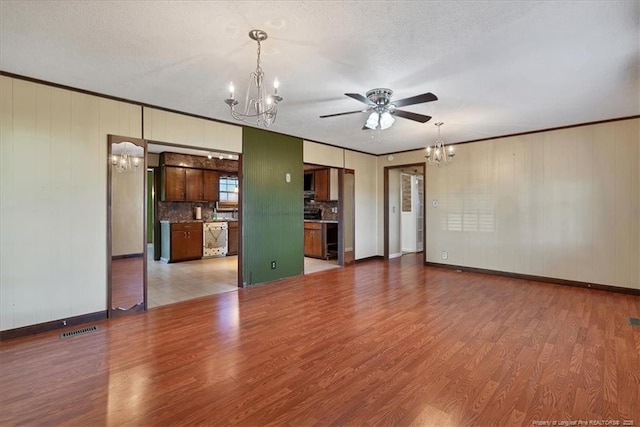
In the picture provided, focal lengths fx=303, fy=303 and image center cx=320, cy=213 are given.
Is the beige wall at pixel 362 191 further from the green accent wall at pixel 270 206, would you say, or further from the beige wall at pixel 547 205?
the beige wall at pixel 547 205

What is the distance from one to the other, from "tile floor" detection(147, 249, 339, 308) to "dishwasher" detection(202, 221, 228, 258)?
0.22 meters

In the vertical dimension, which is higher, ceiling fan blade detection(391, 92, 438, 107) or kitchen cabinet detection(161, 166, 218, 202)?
ceiling fan blade detection(391, 92, 438, 107)

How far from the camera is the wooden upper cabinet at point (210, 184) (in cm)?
791

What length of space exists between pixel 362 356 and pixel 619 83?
3.91 meters

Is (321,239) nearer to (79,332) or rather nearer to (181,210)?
(181,210)

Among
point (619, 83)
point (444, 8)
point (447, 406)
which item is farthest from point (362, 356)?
point (619, 83)

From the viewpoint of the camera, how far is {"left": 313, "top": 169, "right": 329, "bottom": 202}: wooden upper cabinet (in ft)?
25.0

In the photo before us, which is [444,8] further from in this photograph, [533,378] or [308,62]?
[533,378]

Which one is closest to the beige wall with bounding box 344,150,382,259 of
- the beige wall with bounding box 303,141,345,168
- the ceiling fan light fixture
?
the beige wall with bounding box 303,141,345,168

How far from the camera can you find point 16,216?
9.88ft

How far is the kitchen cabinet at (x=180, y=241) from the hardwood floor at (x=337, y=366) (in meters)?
3.48

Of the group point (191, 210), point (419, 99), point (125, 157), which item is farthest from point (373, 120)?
point (191, 210)

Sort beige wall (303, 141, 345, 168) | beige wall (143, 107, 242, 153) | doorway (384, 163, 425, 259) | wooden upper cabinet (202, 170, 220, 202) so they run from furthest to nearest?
wooden upper cabinet (202, 170, 220, 202) < doorway (384, 163, 425, 259) < beige wall (303, 141, 345, 168) < beige wall (143, 107, 242, 153)

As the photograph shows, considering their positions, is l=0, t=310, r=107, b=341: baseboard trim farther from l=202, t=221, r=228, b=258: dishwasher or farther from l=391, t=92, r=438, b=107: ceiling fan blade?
l=202, t=221, r=228, b=258: dishwasher
